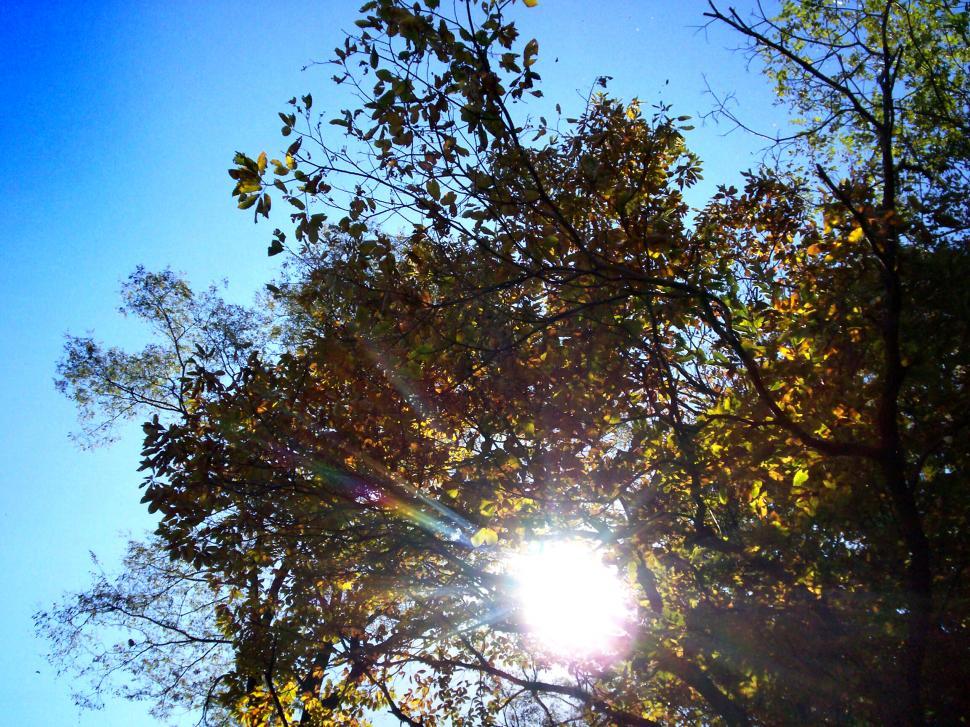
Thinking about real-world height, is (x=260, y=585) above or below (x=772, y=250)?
below

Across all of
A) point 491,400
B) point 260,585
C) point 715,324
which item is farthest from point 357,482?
point 715,324

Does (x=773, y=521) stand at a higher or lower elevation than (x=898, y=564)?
higher

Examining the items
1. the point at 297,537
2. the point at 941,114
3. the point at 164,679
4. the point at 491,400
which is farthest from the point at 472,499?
the point at 164,679

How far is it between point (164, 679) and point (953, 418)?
42.4ft

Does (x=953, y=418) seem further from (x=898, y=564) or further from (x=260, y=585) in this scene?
(x=260, y=585)

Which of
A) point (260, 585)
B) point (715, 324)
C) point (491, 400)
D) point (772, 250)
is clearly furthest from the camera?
point (260, 585)

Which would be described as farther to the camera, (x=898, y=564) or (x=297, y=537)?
(x=297, y=537)

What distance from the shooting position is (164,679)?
1155 centimetres

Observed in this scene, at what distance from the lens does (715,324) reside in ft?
15.9

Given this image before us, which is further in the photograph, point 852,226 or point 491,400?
point 491,400

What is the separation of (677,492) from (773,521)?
116 cm

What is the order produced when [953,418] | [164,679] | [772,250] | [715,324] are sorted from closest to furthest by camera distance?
[715,324], [953,418], [772,250], [164,679]

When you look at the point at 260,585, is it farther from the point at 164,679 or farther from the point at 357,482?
the point at 164,679

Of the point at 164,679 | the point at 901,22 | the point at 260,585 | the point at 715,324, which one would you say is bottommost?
the point at 164,679
